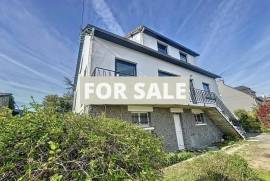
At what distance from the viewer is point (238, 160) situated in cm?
495

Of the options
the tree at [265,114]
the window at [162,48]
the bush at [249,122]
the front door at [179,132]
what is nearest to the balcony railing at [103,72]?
the front door at [179,132]

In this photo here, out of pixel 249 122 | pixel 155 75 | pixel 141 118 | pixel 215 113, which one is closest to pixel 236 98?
pixel 249 122

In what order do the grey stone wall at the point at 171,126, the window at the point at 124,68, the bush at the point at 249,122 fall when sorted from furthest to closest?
the bush at the point at 249,122
the window at the point at 124,68
the grey stone wall at the point at 171,126

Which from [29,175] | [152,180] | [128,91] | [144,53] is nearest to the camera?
[29,175]

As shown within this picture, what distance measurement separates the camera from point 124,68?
11.5 m

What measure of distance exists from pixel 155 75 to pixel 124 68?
2708mm

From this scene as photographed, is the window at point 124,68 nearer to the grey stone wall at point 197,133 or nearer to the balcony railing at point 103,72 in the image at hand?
the balcony railing at point 103,72

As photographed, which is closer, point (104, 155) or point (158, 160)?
point (104, 155)

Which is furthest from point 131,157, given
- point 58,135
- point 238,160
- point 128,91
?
point 128,91

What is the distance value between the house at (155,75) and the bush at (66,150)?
6287mm

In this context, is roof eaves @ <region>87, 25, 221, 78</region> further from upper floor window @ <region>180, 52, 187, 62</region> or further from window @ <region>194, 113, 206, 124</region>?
window @ <region>194, 113, 206, 124</region>

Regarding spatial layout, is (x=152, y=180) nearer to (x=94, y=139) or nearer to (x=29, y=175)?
(x=94, y=139)

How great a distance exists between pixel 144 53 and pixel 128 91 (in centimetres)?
414

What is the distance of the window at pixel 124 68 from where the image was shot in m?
11.1
